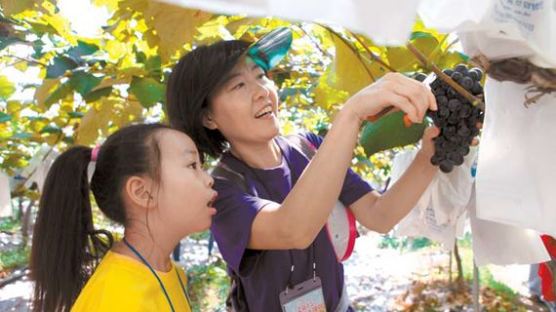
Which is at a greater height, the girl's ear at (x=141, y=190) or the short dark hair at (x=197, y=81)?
the short dark hair at (x=197, y=81)

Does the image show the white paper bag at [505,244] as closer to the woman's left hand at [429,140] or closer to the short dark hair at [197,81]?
the woman's left hand at [429,140]

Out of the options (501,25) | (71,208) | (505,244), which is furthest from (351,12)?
(505,244)

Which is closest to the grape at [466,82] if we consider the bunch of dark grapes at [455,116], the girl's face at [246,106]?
the bunch of dark grapes at [455,116]

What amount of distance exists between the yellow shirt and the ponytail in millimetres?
116

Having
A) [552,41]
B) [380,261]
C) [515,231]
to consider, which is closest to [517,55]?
[552,41]

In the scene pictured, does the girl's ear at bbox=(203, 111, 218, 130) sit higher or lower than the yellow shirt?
higher

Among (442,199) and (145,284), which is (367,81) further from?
(145,284)

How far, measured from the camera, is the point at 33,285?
1336mm

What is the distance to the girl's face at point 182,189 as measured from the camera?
1221mm

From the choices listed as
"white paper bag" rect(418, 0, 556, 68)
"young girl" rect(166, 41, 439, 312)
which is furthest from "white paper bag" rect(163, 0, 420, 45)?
"young girl" rect(166, 41, 439, 312)

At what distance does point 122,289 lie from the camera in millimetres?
1157

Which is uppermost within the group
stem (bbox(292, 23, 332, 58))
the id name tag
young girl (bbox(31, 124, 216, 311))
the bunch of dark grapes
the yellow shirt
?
stem (bbox(292, 23, 332, 58))

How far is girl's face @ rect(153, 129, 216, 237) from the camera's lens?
1.22 m

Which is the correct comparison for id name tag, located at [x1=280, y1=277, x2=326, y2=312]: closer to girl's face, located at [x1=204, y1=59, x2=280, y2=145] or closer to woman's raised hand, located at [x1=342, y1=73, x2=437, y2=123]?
girl's face, located at [x1=204, y1=59, x2=280, y2=145]
